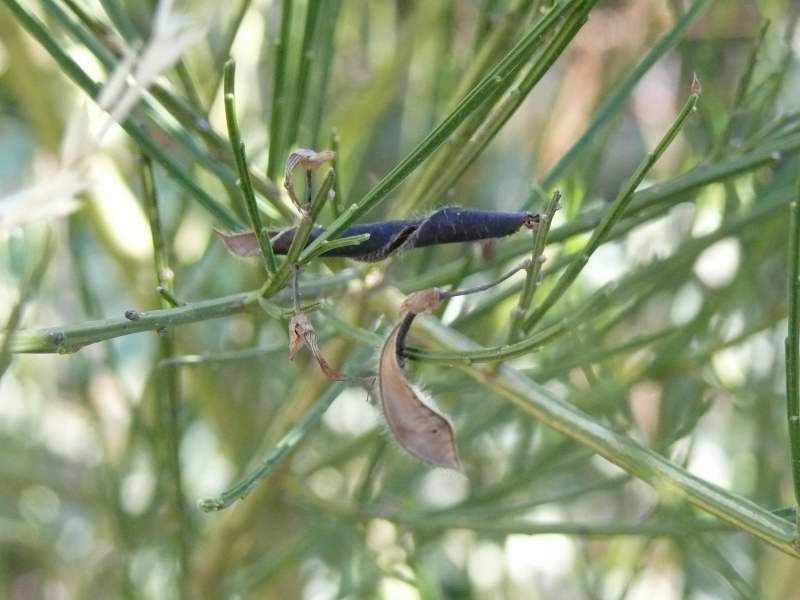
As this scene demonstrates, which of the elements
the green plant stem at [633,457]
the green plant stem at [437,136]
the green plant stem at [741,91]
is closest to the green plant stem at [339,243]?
the green plant stem at [437,136]

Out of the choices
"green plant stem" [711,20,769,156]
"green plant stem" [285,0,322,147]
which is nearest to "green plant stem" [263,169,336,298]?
"green plant stem" [285,0,322,147]

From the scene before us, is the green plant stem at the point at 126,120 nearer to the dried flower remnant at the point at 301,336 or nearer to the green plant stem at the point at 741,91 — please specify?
the dried flower remnant at the point at 301,336

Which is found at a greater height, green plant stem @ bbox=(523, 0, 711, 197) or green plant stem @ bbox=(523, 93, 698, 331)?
green plant stem @ bbox=(523, 0, 711, 197)

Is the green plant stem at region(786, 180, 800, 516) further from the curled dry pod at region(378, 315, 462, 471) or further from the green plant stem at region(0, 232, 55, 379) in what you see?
the green plant stem at region(0, 232, 55, 379)

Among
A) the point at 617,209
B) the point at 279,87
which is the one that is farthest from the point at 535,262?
the point at 279,87

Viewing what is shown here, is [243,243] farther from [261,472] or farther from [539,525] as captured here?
[539,525]
